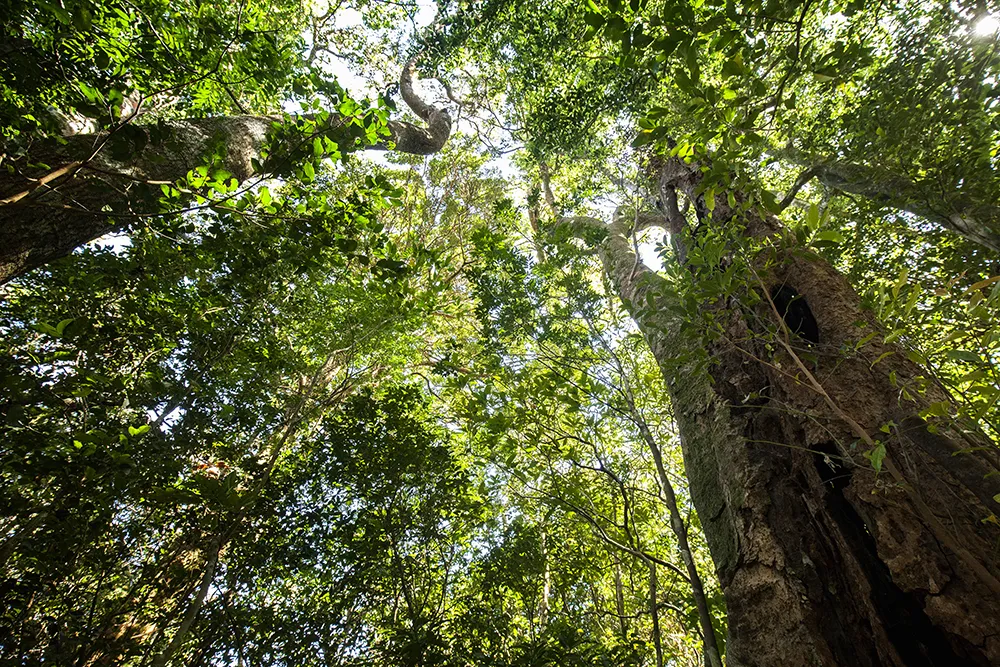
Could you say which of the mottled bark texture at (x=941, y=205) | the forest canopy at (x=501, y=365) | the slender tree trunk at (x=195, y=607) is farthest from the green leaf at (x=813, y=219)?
the slender tree trunk at (x=195, y=607)

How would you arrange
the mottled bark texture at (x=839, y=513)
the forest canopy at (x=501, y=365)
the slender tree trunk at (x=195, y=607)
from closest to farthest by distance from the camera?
the mottled bark texture at (x=839, y=513)
the forest canopy at (x=501, y=365)
the slender tree trunk at (x=195, y=607)

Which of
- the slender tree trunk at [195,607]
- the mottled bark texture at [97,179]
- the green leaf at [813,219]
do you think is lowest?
the slender tree trunk at [195,607]

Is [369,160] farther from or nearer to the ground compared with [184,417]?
farther from the ground

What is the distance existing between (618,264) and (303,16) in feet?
22.9

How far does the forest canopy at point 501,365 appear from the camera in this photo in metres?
1.44

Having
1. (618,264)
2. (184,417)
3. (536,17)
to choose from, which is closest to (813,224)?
(618,264)

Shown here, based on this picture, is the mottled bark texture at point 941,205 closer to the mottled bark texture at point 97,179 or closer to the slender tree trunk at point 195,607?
the mottled bark texture at point 97,179

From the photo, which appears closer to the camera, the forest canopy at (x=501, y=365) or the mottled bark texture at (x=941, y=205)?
the forest canopy at (x=501, y=365)

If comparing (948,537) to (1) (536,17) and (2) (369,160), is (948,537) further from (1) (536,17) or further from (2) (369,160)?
(2) (369,160)

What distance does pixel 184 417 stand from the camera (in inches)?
109

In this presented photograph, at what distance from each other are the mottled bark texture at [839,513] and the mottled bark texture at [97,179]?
6.92 ft

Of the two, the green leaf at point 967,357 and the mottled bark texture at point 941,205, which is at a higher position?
the mottled bark texture at point 941,205

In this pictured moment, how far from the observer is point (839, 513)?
162 centimetres

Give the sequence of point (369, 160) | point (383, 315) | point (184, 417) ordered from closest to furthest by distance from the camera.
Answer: point (184, 417) → point (383, 315) → point (369, 160)
